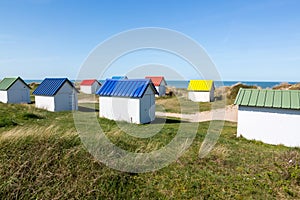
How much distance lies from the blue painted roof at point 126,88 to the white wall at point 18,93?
14.7m

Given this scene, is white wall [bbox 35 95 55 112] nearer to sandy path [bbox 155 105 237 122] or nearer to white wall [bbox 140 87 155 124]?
white wall [bbox 140 87 155 124]

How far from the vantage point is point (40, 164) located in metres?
5.33

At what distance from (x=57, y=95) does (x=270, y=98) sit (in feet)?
64.1

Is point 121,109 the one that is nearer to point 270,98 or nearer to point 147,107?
point 147,107

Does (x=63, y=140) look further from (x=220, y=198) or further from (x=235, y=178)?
(x=235, y=178)

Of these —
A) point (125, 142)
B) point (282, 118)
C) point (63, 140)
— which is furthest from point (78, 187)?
point (282, 118)

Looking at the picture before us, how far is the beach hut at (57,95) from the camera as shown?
21.7 m

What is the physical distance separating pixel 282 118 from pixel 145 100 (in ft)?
32.0

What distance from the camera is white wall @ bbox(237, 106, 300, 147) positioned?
11781 millimetres

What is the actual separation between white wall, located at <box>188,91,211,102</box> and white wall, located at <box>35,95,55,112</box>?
77.5ft

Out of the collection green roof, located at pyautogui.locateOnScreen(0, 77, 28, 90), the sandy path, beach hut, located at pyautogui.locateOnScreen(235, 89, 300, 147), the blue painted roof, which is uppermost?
green roof, located at pyautogui.locateOnScreen(0, 77, 28, 90)

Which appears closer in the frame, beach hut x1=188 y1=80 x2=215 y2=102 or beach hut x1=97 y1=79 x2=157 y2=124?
beach hut x1=97 y1=79 x2=157 y2=124

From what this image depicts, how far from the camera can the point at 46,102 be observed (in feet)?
72.4

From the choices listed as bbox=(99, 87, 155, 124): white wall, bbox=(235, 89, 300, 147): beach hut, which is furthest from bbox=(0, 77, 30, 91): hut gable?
bbox=(235, 89, 300, 147): beach hut
